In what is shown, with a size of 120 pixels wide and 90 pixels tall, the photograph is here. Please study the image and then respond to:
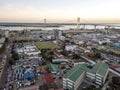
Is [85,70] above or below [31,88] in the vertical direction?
above

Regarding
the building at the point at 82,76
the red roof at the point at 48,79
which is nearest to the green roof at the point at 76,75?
the building at the point at 82,76

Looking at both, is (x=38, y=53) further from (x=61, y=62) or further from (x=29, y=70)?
(x=29, y=70)

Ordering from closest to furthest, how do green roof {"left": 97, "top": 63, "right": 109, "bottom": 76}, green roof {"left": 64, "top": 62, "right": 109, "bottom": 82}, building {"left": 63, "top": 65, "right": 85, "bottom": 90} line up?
building {"left": 63, "top": 65, "right": 85, "bottom": 90}
green roof {"left": 64, "top": 62, "right": 109, "bottom": 82}
green roof {"left": 97, "top": 63, "right": 109, "bottom": 76}

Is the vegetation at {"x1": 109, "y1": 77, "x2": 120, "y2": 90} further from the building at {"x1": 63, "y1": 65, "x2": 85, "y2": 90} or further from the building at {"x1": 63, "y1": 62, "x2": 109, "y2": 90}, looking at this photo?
the building at {"x1": 63, "y1": 65, "x2": 85, "y2": 90}

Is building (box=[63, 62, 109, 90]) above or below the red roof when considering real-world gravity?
above

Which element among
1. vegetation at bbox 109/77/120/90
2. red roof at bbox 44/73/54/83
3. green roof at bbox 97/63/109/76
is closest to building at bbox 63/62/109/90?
green roof at bbox 97/63/109/76

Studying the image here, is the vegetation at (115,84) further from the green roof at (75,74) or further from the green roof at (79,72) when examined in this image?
the green roof at (75,74)

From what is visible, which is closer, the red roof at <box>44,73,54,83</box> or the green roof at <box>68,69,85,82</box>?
the green roof at <box>68,69,85,82</box>

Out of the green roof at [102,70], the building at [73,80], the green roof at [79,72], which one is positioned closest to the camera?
the building at [73,80]

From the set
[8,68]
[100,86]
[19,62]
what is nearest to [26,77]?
[8,68]

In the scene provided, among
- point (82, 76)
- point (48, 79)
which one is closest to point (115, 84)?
point (82, 76)

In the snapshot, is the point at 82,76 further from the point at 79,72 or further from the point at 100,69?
the point at 100,69
